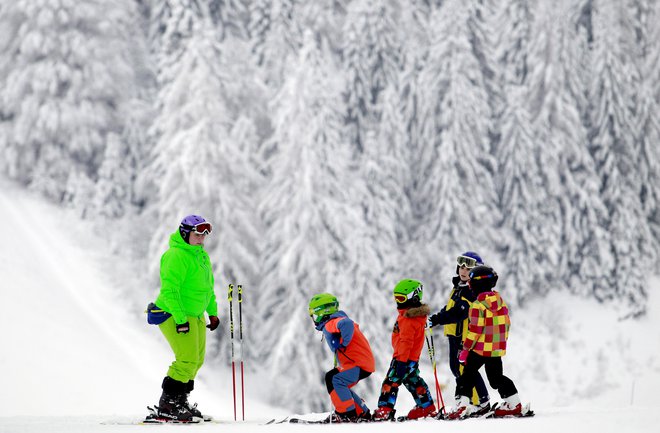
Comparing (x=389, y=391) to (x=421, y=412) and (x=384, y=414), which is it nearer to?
(x=384, y=414)

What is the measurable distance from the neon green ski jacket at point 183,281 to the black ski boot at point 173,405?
71 centimetres

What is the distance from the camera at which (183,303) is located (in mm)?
6230

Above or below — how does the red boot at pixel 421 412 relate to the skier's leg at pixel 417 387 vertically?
below

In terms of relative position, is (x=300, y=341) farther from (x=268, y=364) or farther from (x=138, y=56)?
(x=138, y=56)

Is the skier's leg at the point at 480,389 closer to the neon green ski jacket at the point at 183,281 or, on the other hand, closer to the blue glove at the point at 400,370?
the blue glove at the point at 400,370

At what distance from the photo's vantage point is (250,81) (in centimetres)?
2472

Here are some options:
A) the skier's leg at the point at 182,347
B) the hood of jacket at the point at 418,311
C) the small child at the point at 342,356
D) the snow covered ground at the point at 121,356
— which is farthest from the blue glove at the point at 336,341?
the skier's leg at the point at 182,347

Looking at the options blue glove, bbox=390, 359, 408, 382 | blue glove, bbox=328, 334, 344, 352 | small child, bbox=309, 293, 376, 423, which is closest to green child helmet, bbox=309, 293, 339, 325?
small child, bbox=309, 293, 376, 423

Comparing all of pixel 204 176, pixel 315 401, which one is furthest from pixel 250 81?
pixel 315 401

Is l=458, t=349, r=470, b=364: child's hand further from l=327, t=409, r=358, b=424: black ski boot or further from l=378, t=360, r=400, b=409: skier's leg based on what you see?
l=327, t=409, r=358, b=424: black ski boot

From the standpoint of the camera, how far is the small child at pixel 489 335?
6012 mm

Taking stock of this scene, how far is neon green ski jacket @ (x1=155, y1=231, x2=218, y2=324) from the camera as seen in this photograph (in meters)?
6.06

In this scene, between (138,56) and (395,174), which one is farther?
(138,56)

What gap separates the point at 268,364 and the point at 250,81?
10.8 metres
